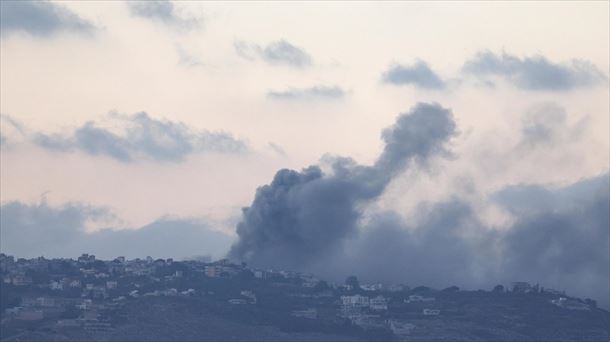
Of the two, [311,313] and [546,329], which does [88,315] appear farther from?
[546,329]

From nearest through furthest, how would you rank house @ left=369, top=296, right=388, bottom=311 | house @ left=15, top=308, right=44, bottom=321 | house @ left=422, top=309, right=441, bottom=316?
house @ left=15, top=308, right=44, bottom=321, house @ left=422, top=309, right=441, bottom=316, house @ left=369, top=296, right=388, bottom=311

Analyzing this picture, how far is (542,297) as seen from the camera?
19212 centimetres

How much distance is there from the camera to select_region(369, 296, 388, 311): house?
19438 cm

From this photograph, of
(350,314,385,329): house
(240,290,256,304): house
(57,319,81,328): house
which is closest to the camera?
(57,319,81,328): house

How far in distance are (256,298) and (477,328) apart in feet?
82.6

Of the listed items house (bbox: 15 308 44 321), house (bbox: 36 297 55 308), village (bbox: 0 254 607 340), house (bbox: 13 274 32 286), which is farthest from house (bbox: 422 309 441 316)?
house (bbox: 13 274 32 286)

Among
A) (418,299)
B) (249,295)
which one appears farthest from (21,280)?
(418,299)

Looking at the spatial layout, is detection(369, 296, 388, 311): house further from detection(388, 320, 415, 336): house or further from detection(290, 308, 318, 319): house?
detection(388, 320, 415, 336): house

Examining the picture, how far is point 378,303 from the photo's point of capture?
645 feet

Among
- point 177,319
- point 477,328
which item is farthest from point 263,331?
point 477,328

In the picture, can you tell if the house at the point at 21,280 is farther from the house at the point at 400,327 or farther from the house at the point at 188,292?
the house at the point at 400,327

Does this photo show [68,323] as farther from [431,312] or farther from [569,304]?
[569,304]

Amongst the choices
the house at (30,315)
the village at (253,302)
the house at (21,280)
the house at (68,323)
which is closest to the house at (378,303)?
the village at (253,302)

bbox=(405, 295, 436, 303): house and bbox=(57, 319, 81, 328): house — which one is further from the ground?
bbox=(405, 295, 436, 303): house
